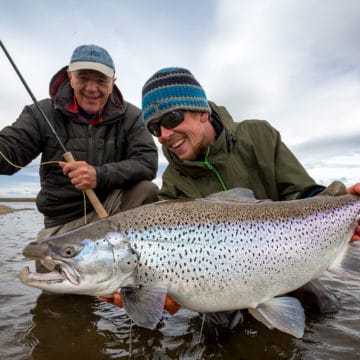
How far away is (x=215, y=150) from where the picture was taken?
11.5 feet

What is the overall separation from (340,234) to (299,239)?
0.40m

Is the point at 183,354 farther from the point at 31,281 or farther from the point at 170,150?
the point at 170,150

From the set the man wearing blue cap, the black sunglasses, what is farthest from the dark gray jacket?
the black sunglasses

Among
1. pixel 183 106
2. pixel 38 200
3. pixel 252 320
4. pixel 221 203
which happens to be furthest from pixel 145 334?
pixel 38 200

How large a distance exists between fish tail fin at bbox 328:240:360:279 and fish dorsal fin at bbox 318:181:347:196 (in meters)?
0.42

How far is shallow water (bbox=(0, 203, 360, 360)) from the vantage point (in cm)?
263

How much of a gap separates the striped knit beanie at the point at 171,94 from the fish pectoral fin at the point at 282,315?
71.3 inches

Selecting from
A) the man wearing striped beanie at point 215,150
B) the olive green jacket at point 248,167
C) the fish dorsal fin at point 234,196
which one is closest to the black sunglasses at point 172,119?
the man wearing striped beanie at point 215,150

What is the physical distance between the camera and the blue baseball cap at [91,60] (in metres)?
4.30

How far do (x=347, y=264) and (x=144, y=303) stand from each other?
1619 millimetres

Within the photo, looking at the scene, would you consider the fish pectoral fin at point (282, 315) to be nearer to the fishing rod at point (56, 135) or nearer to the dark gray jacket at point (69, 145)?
the fishing rod at point (56, 135)

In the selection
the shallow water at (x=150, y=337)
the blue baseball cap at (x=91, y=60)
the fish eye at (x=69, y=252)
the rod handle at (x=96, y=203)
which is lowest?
the shallow water at (x=150, y=337)

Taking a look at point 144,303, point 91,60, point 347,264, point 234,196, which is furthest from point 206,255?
point 91,60

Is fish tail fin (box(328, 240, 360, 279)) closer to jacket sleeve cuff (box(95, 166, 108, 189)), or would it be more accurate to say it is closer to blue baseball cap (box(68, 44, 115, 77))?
jacket sleeve cuff (box(95, 166, 108, 189))
